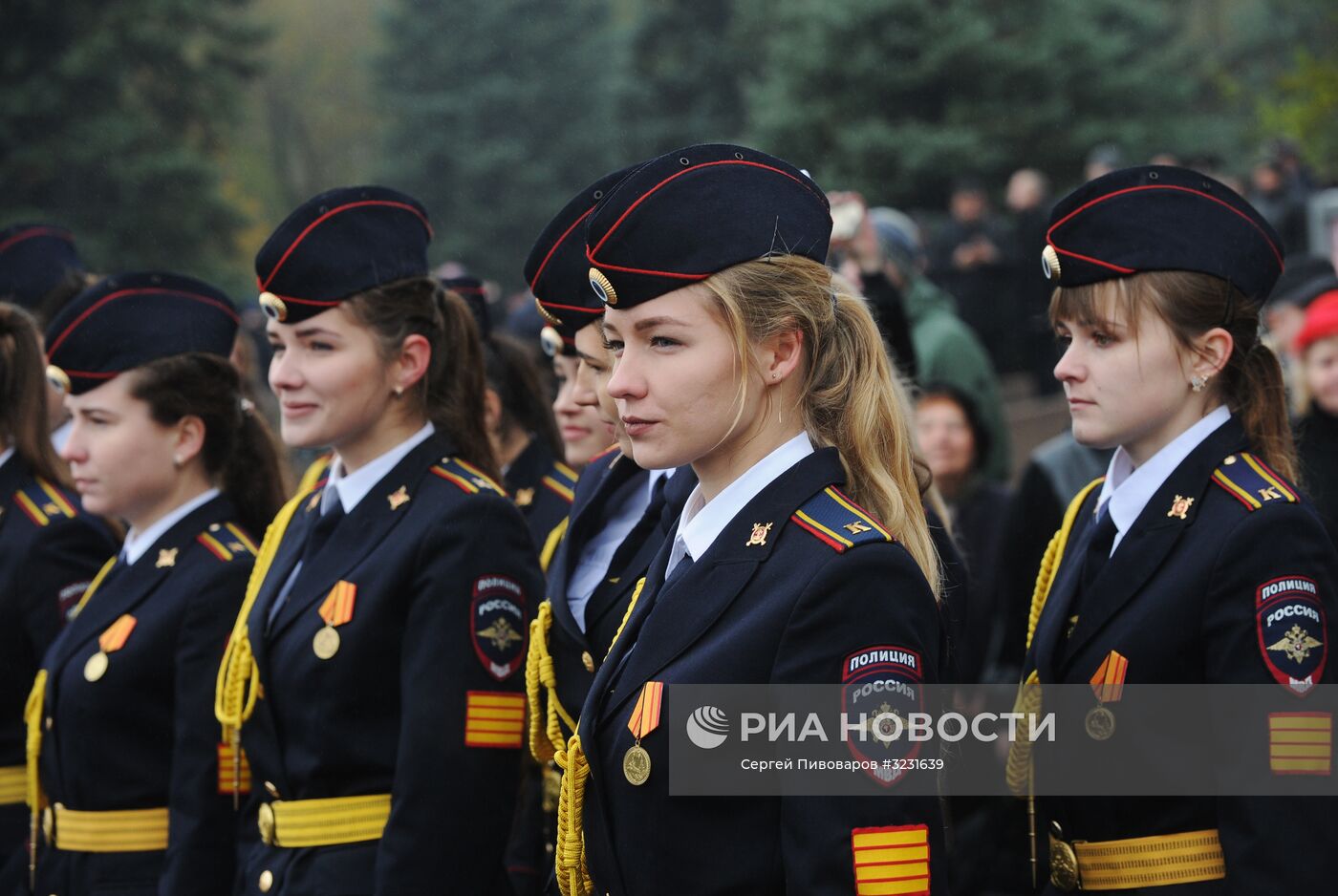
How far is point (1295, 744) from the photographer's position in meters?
3.17

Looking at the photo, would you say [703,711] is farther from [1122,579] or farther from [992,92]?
[992,92]

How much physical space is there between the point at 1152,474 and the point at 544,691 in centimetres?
148

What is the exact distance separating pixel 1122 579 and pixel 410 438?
71.8 inches

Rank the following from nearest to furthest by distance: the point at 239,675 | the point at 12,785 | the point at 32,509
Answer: the point at 239,675, the point at 12,785, the point at 32,509

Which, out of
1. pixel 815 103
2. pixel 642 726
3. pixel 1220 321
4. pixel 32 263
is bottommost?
pixel 642 726

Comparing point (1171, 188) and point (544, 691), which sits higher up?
point (1171, 188)

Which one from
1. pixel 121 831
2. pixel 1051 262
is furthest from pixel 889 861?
pixel 121 831

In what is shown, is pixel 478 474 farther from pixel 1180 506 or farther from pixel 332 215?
pixel 1180 506

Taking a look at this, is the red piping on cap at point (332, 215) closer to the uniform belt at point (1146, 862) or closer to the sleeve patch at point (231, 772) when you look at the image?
the sleeve patch at point (231, 772)

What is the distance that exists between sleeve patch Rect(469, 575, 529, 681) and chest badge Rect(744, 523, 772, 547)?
1.17 meters

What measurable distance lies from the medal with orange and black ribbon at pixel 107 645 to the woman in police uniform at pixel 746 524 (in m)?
1.84

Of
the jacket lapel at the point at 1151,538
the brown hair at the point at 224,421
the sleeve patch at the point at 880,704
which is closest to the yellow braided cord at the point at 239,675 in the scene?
the brown hair at the point at 224,421

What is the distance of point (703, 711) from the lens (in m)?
2.72

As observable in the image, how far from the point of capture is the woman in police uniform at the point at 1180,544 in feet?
10.4
